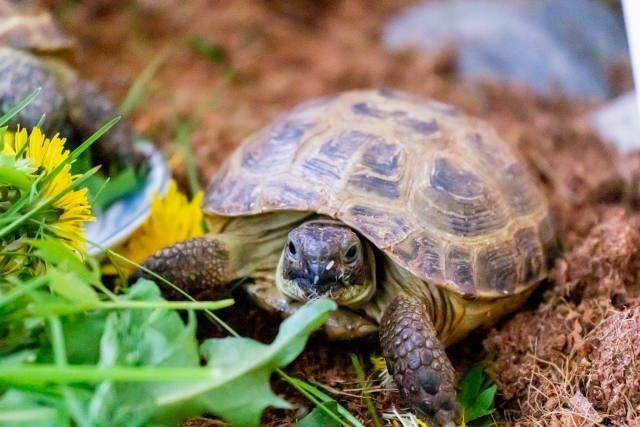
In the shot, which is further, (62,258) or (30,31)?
(30,31)

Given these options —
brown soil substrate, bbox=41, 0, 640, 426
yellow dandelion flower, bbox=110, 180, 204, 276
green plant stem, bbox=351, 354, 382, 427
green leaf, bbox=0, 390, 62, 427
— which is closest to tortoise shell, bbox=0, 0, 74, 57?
brown soil substrate, bbox=41, 0, 640, 426

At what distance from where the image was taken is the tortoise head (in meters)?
1.92

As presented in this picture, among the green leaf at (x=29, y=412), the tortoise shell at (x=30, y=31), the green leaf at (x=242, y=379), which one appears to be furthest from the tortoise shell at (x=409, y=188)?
the tortoise shell at (x=30, y=31)

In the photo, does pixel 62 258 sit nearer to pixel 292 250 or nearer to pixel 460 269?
pixel 292 250

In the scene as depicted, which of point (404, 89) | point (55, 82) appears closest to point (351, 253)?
point (55, 82)

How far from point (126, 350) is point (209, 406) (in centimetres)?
23

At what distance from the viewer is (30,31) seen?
2.95m

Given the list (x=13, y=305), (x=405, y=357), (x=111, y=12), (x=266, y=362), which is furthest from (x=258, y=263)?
(x=111, y=12)

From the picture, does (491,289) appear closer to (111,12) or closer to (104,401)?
(104,401)

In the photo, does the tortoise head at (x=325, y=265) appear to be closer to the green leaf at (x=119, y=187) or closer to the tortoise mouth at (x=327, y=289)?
the tortoise mouth at (x=327, y=289)

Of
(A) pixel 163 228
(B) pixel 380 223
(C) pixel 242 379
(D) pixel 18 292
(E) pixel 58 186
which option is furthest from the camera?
(A) pixel 163 228

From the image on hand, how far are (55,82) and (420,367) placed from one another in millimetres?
2060

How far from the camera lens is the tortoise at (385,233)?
6.36ft

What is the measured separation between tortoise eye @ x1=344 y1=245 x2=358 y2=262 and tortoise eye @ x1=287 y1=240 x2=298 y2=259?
16cm
